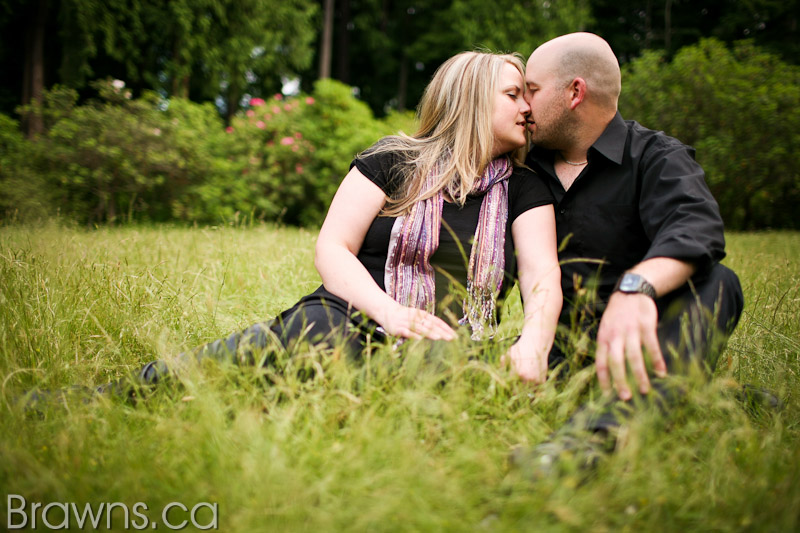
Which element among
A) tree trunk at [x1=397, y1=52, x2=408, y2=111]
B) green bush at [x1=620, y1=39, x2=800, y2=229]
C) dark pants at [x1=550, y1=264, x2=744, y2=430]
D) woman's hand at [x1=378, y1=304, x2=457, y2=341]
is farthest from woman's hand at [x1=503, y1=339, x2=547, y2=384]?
tree trunk at [x1=397, y1=52, x2=408, y2=111]

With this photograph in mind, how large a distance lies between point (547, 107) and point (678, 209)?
0.71 metres

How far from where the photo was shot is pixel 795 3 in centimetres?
1772

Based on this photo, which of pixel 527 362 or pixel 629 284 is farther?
pixel 527 362

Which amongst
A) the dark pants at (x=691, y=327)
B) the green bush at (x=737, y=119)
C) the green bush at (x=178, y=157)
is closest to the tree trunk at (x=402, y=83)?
the green bush at (x=737, y=119)

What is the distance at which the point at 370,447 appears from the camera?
140 centimetres

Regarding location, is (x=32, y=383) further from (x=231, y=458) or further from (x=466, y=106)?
(x=466, y=106)

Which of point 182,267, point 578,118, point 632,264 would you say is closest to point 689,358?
point 632,264

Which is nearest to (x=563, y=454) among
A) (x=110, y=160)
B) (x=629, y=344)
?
(x=629, y=344)

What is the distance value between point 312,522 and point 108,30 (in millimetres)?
13500

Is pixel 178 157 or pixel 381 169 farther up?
pixel 381 169

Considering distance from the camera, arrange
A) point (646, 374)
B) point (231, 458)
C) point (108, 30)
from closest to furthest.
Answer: point (231, 458)
point (646, 374)
point (108, 30)

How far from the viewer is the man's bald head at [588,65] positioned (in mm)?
2146

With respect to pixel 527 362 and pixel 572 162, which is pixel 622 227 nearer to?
pixel 572 162

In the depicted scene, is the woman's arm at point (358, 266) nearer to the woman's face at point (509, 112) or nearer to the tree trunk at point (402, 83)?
the woman's face at point (509, 112)
